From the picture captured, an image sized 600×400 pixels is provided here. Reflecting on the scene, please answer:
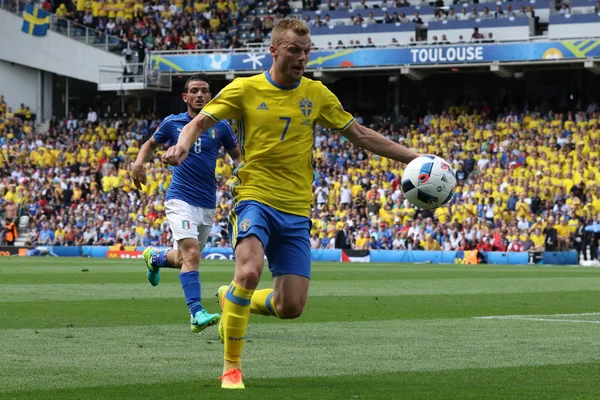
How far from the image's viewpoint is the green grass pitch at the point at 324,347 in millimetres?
6820

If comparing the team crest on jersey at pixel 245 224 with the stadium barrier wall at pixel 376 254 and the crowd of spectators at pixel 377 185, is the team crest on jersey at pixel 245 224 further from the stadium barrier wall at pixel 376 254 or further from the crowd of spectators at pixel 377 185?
the crowd of spectators at pixel 377 185

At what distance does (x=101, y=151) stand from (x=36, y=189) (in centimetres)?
323

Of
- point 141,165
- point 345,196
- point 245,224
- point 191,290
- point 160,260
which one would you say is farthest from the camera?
point 345,196

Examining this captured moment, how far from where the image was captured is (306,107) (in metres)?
7.52

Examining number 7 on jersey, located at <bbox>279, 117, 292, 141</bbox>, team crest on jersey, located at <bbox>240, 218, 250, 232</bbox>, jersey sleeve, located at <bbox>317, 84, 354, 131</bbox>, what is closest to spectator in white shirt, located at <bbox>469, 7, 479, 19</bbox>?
jersey sleeve, located at <bbox>317, 84, 354, 131</bbox>

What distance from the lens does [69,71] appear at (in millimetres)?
49344

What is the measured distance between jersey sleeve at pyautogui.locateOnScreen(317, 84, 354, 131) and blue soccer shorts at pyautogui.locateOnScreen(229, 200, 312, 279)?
28.4 inches

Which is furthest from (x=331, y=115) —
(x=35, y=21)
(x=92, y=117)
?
(x=35, y=21)

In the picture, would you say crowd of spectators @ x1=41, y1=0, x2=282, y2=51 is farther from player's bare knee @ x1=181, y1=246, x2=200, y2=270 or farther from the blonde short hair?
the blonde short hair

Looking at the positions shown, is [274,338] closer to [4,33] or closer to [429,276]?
[429,276]

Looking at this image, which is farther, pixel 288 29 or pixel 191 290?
pixel 191 290

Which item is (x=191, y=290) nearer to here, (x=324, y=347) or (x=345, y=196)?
(x=324, y=347)

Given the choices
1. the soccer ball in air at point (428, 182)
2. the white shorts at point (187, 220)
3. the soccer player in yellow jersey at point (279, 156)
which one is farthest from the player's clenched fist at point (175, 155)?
the white shorts at point (187, 220)

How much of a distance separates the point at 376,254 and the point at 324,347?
24795mm
